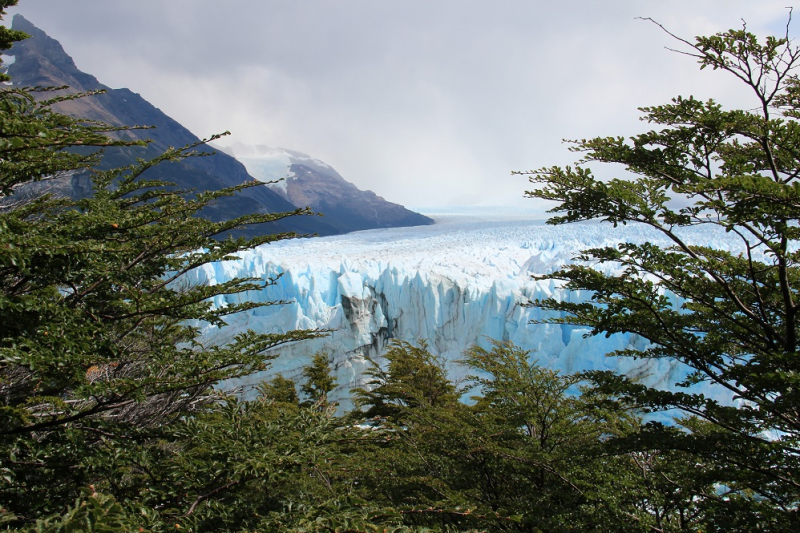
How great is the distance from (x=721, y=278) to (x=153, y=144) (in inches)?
1791

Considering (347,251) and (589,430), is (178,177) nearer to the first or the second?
(347,251)

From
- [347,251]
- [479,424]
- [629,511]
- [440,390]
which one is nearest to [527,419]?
[479,424]

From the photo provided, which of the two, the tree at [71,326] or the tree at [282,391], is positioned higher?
the tree at [71,326]

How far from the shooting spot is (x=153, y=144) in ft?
131

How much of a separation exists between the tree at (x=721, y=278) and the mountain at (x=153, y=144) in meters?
30.2

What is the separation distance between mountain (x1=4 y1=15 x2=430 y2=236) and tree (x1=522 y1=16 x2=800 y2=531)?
30.2 metres

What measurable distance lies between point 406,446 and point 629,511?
3259mm

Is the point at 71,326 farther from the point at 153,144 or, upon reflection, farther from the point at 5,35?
the point at 153,144

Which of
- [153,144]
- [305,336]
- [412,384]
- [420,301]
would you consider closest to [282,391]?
[412,384]

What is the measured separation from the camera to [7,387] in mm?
4141

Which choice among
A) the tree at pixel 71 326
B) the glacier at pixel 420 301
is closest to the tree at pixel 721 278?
the tree at pixel 71 326

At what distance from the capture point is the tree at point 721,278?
3.02 meters

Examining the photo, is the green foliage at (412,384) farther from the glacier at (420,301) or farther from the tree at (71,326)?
the tree at (71,326)

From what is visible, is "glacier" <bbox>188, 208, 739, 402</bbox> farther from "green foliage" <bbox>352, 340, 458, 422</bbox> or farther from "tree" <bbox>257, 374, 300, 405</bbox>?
"green foliage" <bbox>352, 340, 458, 422</bbox>
